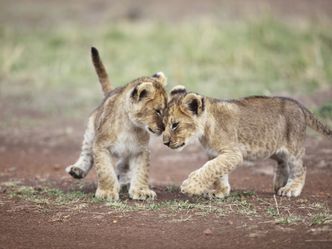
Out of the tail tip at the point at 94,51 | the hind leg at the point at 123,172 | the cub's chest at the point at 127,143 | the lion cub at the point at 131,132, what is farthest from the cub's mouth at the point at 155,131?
the tail tip at the point at 94,51

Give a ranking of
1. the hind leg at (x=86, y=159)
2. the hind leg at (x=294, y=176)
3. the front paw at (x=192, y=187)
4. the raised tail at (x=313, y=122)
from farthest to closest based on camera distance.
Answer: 1. the raised tail at (x=313, y=122)
2. the hind leg at (x=86, y=159)
3. the hind leg at (x=294, y=176)
4. the front paw at (x=192, y=187)

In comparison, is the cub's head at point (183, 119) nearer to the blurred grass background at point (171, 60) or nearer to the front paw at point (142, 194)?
the front paw at point (142, 194)

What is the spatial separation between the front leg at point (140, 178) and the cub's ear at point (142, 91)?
579 mm

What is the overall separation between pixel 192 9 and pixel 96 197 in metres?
19.4

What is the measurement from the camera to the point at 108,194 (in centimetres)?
728

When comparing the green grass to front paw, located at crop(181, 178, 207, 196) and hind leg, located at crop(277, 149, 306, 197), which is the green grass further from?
front paw, located at crop(181, 178, 207, 196)

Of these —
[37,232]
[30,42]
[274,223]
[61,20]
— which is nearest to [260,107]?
[274,223]

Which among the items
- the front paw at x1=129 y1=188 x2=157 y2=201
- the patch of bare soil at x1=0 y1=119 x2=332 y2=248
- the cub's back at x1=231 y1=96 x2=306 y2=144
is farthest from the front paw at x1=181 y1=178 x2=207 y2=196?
the cub's back at x1=231 y1=96 x2=306 y2=144

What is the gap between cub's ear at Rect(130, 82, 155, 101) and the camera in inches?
283

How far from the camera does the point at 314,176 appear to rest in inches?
355

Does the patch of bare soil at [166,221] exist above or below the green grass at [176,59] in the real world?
below

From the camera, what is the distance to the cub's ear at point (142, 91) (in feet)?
23.6

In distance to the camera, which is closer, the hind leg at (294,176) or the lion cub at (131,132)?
the lion cub at (131,132)

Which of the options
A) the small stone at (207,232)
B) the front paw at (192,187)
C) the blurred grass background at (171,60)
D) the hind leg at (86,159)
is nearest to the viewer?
the small stone at (207,232)
